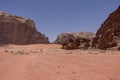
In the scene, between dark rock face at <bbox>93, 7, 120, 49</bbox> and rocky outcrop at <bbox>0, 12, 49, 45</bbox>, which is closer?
dark rock face at <bbox>93, 7, 120, 49</bbox>

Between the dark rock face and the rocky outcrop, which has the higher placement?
the rocky outcrop

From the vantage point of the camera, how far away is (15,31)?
242 ft

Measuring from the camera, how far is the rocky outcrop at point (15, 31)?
72625 millimetres

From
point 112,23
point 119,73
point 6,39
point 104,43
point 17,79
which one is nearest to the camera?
point 17,79

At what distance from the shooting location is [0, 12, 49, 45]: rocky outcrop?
238 feet

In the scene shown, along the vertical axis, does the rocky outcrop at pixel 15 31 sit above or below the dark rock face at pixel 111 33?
above

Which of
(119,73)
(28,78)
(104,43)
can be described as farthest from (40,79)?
(104,43)

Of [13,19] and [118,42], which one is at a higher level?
[13,19]

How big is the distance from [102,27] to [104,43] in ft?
23.1

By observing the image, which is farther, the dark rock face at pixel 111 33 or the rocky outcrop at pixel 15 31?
the rocky outcrop at pixel 15 31

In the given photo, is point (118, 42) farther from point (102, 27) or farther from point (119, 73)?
point (119, 73)

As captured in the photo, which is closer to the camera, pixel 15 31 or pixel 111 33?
pixel 111 33

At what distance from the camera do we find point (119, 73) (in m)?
10.7

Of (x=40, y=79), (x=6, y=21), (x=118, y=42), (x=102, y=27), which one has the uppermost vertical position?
(x=6, y=21)
